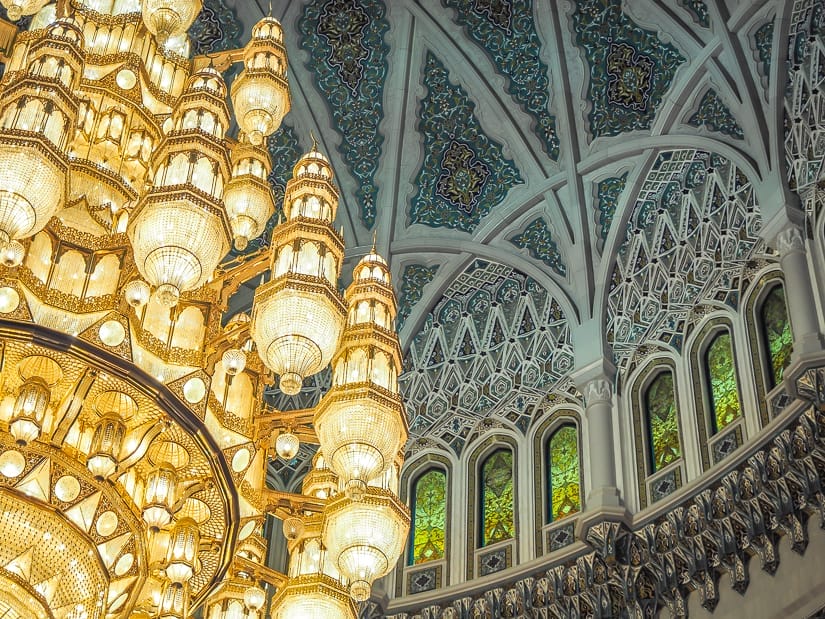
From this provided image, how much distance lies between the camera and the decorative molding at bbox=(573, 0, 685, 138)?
12797mm

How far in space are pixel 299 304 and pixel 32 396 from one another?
5.17 ft

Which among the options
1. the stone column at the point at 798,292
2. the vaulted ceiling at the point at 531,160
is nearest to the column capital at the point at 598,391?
the vaulted ceiling at the point at 531,160

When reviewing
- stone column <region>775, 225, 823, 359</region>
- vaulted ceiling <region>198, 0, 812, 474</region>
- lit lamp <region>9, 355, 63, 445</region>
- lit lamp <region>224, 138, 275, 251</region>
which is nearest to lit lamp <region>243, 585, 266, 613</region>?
lit lamp <region>9, 355, 63, 445</region>

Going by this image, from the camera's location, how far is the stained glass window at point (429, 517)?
41.3 ft

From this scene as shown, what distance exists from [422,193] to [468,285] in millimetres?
1199

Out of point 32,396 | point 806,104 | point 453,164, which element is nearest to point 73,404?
point 32,396

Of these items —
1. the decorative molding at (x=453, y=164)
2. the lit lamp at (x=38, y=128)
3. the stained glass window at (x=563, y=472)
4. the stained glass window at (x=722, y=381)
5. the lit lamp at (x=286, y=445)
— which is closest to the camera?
the lit lamp at (x=38, y=128)

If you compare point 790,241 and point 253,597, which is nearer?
point 253,597

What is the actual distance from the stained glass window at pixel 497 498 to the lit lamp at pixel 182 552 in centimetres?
538

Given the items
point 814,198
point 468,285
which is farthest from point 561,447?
point 814,198

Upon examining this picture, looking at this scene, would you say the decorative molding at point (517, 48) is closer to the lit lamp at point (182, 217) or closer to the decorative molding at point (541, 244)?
the decorative molding at point (541, 244)

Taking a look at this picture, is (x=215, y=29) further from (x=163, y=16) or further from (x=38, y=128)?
(x=38, y=128)

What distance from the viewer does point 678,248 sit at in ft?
40.1

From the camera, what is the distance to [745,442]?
10172mm
